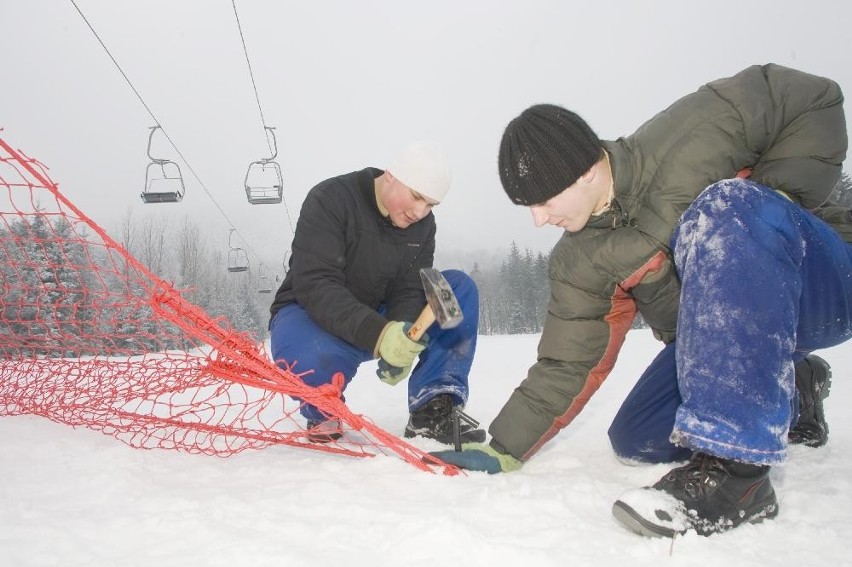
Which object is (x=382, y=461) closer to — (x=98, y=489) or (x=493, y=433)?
(x=493, y=433)

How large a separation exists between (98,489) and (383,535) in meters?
0.82

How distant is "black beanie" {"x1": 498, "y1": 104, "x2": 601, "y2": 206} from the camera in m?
1.65

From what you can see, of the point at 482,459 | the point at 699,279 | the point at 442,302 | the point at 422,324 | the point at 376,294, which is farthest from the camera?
the point at 376,294

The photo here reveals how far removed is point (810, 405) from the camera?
1984mm

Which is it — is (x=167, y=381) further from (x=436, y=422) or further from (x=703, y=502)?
(x=703, y=502)

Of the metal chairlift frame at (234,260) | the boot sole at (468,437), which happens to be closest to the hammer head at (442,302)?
the boot sole at (468,437)

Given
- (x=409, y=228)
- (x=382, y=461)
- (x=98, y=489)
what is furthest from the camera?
(x=409, y=228)

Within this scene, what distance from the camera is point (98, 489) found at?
1.48 meters

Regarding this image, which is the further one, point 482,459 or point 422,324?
point 422,324

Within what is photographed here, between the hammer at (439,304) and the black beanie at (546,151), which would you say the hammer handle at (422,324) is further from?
the black beanie at (546,151)

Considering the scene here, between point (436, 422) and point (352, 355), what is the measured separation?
497 mm

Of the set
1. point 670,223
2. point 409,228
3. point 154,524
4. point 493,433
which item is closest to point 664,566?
point 493,433

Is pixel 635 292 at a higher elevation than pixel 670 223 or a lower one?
lower

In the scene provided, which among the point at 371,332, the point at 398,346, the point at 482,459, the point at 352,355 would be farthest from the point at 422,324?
the point at 352,355
